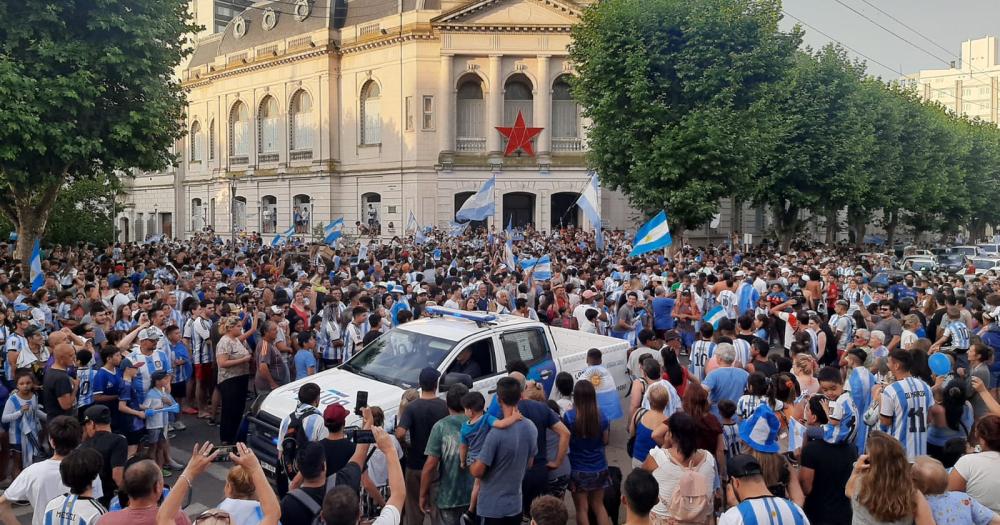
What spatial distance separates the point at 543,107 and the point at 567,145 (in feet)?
7.85

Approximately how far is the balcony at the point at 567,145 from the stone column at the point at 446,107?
16.9 feet

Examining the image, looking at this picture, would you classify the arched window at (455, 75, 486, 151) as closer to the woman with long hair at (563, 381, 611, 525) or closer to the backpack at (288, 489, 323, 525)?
the woman with long hair at (563, 381, 611, 525)

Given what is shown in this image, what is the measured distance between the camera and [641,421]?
6.47 metres

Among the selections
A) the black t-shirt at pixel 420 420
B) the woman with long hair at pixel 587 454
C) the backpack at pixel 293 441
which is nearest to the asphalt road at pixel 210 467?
the woman with long hair at pixel 587 454

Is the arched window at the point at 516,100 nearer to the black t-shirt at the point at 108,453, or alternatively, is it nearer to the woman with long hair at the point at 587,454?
the woman with long hair at the point at 587,454

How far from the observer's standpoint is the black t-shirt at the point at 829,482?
18.4 ft

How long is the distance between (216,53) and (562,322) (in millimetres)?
45117

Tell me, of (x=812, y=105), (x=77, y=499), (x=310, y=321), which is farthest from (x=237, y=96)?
(x=77, y=499)

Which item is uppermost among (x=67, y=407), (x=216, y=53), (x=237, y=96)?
(x=216, y=53)

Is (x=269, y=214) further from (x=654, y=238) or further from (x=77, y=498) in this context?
(x=77, y=498)

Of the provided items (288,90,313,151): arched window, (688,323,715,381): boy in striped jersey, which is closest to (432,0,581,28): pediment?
(288,90,313,151): arched window

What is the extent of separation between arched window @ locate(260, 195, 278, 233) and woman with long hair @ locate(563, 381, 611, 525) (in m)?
40.9

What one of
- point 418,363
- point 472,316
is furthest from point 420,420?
point 472,316

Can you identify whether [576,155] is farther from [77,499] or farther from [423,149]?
[77,499]
